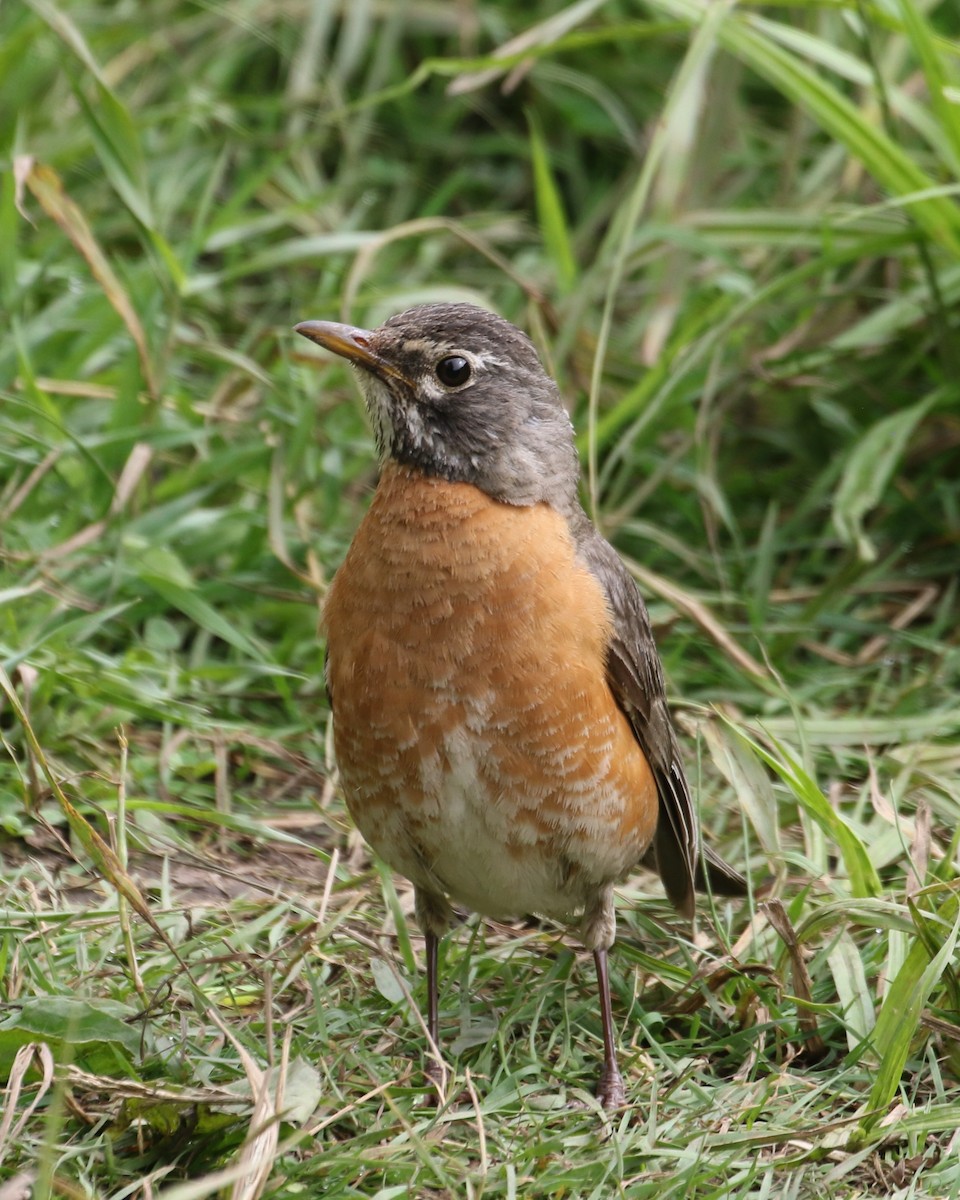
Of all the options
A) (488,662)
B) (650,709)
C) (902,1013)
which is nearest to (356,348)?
(488,662)

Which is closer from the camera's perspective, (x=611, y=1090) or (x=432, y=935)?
(x=611, y=1090)

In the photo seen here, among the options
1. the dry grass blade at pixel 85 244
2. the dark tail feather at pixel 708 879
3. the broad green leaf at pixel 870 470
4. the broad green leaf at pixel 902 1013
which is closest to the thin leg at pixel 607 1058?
the dark tail feather at pixel 708 879

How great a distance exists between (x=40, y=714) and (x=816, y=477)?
3.61m

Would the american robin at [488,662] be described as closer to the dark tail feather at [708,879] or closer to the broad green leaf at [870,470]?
the dark tail feather at [708,879]

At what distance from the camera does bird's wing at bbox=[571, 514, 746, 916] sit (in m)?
4.62

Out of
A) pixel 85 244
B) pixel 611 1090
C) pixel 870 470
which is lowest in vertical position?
pixel 611 1090

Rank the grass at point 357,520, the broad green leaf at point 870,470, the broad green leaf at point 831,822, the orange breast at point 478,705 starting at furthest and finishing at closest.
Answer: the broad green leaf at point 870,470, the broad green leaf at point 831,822, the orange breast at point 478,705, the grass at point 357,520

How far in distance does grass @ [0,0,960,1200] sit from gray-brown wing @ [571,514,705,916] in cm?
14

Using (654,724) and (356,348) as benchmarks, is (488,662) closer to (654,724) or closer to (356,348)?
(654,724)

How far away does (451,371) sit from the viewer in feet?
15.5

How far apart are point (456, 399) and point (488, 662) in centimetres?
86

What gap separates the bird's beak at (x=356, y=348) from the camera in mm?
4711

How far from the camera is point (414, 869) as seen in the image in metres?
4.54

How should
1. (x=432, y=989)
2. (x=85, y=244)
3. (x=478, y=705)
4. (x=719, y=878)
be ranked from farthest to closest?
(x=85, y=244)
(x=719, y=878)
(x=432, y=989)
(x=478, y=705)
